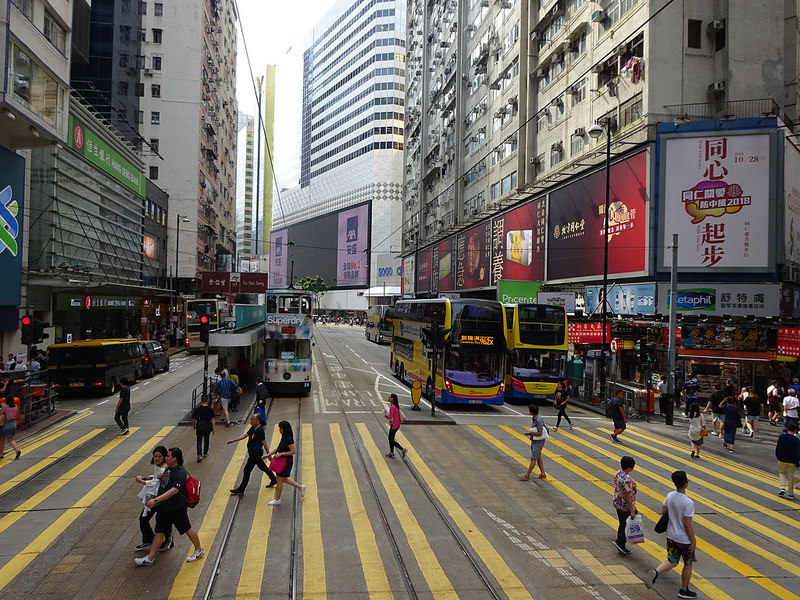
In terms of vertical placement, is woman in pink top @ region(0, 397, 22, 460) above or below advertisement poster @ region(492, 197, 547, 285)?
below

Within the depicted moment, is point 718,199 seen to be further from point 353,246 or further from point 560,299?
point 353,246

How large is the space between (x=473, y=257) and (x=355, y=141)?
70242 mm

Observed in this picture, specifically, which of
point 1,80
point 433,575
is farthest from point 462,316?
point 1,80

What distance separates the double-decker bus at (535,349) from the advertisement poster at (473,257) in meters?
24.8

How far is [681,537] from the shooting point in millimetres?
7402

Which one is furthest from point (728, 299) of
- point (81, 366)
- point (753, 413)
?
point (81, 366)

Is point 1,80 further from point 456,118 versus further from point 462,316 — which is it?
point 456,118

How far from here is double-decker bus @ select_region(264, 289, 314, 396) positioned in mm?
22141

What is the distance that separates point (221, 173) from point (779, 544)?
80.7 metres

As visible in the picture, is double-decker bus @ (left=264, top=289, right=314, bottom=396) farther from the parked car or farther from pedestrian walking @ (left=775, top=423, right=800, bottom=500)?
pedestrian walking @ (left=775, top=423, right=800, bottom=500)

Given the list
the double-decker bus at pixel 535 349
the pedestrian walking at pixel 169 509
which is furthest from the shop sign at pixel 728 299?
the pedestrian walking at pixel 169 509

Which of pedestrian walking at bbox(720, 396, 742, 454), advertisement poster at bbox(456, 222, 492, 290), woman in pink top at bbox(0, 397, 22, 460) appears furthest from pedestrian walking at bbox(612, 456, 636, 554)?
advertisement poster at bbox(456, 222, 492, 290)

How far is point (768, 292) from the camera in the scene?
2575 centimetres

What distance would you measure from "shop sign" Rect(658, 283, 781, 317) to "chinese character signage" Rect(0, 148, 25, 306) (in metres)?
28.4
